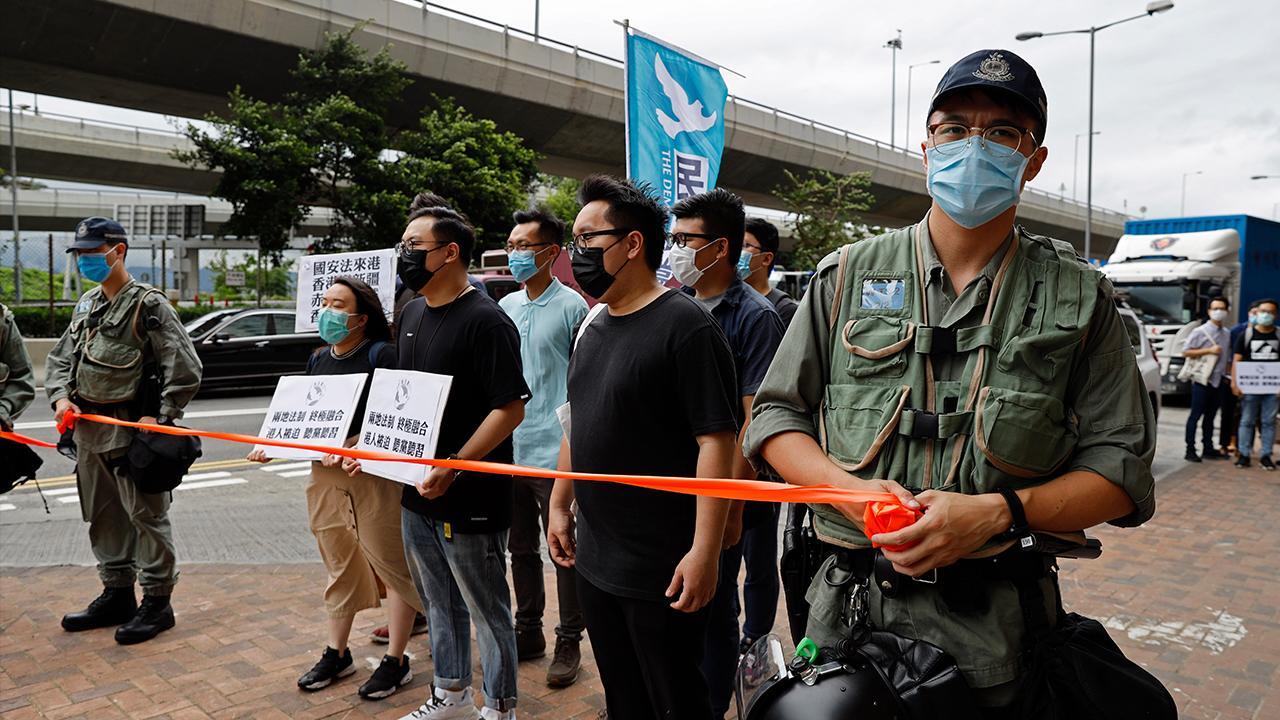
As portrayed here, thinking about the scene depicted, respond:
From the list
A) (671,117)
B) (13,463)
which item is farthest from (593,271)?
(13,463)

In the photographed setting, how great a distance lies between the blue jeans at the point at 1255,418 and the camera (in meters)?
9.84

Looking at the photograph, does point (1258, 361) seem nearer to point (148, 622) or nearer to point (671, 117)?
point (671, 117)

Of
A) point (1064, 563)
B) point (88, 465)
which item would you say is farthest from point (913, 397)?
point (1064, 563)

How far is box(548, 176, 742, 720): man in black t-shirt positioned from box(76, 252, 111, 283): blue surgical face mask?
323 centimetres

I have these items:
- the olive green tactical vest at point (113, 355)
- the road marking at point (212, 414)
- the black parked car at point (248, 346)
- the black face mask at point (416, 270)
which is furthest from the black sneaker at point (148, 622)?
the black parked car at point (248, 346)

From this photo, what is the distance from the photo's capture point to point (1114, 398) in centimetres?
174

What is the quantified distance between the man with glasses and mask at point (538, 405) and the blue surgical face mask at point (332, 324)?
769mm

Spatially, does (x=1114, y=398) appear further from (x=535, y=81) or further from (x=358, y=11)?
(x=535, y=81)

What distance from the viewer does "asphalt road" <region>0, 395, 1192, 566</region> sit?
6.16 meters

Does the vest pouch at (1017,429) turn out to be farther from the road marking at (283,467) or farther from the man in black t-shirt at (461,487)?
the road marking at (283,467)

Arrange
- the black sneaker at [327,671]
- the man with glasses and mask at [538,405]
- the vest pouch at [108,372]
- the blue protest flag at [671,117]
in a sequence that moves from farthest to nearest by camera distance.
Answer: the blue protest flag at [671,117]
the vest pouch at [108,372]
the man with glasses and mask at [538,405]
the black sneaker at [327,671]

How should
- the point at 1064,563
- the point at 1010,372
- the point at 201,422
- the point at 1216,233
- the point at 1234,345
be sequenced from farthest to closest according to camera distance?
the point at 1216,233
the point at 201,422
the point at 1234,345
the point at 1064,563
the point at 1010,372

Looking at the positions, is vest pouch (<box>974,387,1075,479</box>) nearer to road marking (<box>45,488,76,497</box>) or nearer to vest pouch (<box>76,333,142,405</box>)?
vest pouch (<box>76,333,142,405</box>)

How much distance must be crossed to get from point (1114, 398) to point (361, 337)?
329 cm
